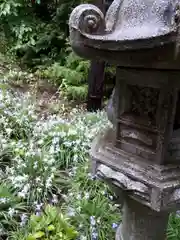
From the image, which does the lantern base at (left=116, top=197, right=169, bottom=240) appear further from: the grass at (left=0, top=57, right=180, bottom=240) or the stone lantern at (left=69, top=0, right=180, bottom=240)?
the grass at (left=0, top=57, right=180, bottom=240)

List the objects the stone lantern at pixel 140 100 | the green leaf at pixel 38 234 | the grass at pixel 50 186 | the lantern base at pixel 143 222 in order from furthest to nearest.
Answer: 1. the grass at pixel 50 186
2. the green leaf at pixel 38 234
3. the lantern base at pixel 143 222
4. the stone lantern at pixel 140 100

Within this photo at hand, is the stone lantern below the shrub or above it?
above

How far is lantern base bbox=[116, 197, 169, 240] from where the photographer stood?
189 cm

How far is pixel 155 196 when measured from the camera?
1566mm

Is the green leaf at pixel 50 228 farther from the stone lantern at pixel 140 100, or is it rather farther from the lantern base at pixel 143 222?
the stone lantern at pixel 140 100

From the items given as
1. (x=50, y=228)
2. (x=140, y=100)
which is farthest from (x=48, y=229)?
(x=140, y=100)

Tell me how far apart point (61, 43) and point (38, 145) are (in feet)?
10.9

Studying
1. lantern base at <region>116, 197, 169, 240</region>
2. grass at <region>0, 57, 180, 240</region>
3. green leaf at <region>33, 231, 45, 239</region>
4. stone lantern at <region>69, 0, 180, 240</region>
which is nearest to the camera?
stone lantern at <region>69, 0, 180, 240</region>

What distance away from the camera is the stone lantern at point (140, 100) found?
1.30 meters

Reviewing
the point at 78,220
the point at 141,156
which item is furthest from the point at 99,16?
the point at 78,220

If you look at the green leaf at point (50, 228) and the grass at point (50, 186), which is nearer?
the green leaf at point (50, 228)

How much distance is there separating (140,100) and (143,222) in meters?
0.72

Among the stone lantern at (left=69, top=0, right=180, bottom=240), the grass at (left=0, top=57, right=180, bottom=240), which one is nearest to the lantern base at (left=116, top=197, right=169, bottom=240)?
the stone lantern at (left=69, top=0, right=180, bottom=240)

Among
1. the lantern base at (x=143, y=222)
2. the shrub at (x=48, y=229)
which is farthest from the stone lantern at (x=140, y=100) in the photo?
the shrub at (x=48, y=229)
